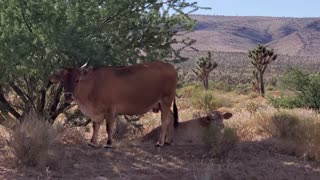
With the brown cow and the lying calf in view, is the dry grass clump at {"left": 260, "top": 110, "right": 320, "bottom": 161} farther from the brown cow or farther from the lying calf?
the brown cow

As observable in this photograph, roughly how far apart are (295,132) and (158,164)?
3.95 metres

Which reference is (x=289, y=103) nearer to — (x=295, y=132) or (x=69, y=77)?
(x=295, y=132)

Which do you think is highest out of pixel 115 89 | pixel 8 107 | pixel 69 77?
pixel 69 77

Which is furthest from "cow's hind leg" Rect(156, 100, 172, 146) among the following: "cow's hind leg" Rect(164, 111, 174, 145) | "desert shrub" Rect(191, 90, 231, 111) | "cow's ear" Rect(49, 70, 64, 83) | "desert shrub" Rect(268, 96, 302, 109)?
"desert shrub" Rect(191, 90, 231, 111)

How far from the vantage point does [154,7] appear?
1262cm

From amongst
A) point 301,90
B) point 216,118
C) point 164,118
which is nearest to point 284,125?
point 216,118

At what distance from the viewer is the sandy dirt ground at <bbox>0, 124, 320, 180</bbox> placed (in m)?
9.38

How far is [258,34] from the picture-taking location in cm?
14438

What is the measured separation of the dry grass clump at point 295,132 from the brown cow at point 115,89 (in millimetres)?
2700

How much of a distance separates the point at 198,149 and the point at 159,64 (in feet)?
6.13

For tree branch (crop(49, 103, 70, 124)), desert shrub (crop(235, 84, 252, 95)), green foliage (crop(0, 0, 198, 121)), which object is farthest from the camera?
desert shrub (crop(235, 84, 252, 95))

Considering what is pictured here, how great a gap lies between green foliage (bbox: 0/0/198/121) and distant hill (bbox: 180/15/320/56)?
4060 inches

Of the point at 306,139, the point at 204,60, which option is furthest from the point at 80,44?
the point at 204,60

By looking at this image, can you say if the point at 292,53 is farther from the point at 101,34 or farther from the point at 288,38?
the point at 101,34
